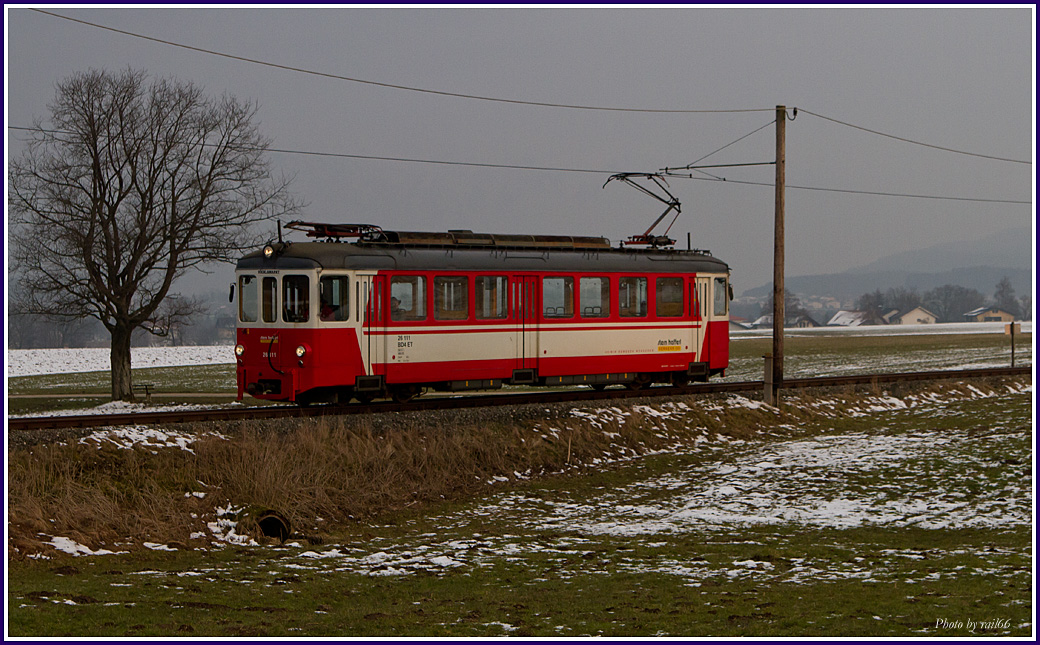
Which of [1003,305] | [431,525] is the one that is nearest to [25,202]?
[431,525]

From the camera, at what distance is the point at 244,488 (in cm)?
1460

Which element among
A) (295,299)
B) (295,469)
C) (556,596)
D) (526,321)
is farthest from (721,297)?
(556,596)

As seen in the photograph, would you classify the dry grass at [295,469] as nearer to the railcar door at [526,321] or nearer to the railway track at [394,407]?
the railway track at [394,407]

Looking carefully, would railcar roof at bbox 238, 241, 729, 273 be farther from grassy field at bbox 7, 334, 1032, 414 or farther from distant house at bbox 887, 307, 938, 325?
distant house at bbox 887, 307, 938, 325

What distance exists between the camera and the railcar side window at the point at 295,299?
18219 mm

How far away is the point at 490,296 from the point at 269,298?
13.0 ft

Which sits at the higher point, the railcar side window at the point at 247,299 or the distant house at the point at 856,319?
the railcar side window at the point at 247,299

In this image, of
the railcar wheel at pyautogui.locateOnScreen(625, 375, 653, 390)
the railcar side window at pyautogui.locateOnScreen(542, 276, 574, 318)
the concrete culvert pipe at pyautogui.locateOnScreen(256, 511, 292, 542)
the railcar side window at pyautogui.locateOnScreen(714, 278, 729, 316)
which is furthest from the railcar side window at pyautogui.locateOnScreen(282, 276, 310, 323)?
the railcar side window at pyautogui.locateOnScreen(714, 278, 729, 316)

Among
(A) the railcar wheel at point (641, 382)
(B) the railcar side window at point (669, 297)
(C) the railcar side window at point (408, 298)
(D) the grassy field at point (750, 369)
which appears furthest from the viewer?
(D) the grassy field at point (750, 369)

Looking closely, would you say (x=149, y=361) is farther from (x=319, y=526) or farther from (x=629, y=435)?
(x=319, y=526)

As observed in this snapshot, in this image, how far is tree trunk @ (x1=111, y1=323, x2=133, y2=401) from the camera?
1184 inches

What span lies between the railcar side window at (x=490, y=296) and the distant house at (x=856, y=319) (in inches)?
6401

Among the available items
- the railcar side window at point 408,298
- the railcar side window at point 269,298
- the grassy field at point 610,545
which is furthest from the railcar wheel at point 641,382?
the railcar side window at point 269,298

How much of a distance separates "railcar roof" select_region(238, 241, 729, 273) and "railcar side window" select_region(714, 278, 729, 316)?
75cm
